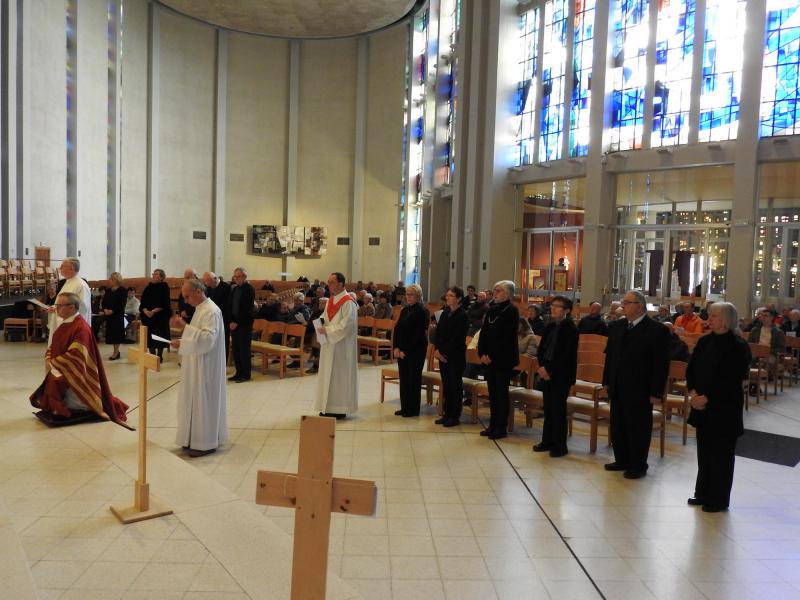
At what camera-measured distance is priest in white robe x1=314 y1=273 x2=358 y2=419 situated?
25.3 feet

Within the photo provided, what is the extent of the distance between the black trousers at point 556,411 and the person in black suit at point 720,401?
1560 millimetres

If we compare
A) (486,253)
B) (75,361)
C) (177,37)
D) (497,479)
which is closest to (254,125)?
(177,37)

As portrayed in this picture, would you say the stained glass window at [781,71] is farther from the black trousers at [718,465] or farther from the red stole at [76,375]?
the red stole at [76,375]

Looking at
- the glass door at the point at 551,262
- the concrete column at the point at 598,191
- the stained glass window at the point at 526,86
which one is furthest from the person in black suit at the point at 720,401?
the stained glass window at the point at 526,86

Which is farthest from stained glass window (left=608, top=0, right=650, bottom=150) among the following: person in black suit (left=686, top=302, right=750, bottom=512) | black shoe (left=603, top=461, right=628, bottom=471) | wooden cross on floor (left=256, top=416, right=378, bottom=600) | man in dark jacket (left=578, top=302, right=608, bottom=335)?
wooden cross on floor (left=256, top=416, right=378, bottom=600)

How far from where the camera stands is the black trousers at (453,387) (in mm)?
7684

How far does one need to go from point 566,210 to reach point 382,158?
12.9m

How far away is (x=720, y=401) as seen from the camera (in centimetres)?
504

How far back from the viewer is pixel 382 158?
3095 centimetres

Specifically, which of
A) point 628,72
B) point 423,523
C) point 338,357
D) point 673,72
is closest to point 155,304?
point 338,357

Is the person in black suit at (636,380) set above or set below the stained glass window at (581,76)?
below

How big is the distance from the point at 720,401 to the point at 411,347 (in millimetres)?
3886

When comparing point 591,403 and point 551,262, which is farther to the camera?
point 551,262

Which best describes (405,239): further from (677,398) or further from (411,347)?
(677,398)
